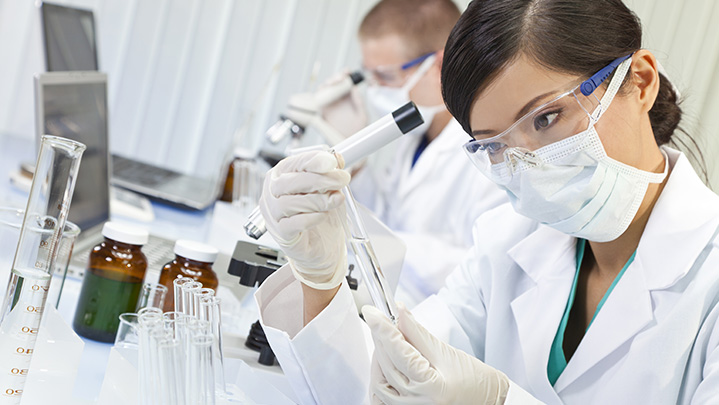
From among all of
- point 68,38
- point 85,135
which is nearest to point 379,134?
point 85,135

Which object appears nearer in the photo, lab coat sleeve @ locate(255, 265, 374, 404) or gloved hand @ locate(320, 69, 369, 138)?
lab coat sleeve @ locate(255, 265, 374, 404)

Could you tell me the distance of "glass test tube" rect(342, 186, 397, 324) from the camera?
1.02 metres

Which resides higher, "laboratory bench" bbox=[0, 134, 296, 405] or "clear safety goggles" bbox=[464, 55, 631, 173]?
"clear safety goggles" bbox=[464, 55, 631, 173]

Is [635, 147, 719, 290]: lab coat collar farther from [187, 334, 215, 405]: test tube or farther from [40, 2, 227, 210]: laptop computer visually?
[40, 2, 227, 210]: laptop computer

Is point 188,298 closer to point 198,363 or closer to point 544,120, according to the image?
point 198,363

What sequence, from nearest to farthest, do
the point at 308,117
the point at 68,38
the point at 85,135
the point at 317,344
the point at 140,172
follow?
the point at 317,344 → the point at 85,135 → the point at 68,38 → the point at 308,117 → the point at 140,172

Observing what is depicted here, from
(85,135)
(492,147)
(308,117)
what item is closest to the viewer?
(492,147)

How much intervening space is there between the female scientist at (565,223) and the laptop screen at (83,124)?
0.72 metres

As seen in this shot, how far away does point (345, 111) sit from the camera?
2.94 meters

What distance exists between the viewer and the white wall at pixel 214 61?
3.26m

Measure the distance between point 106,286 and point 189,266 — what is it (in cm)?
15

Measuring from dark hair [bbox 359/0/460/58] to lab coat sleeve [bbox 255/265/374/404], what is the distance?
191 centimetres

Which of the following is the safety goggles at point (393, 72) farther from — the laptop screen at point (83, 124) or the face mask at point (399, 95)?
the laptop screen at point (83, 124)

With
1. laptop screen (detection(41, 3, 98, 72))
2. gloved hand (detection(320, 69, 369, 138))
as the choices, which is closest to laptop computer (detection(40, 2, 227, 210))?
laptop screen (detection(41, 3, 98, 72))
